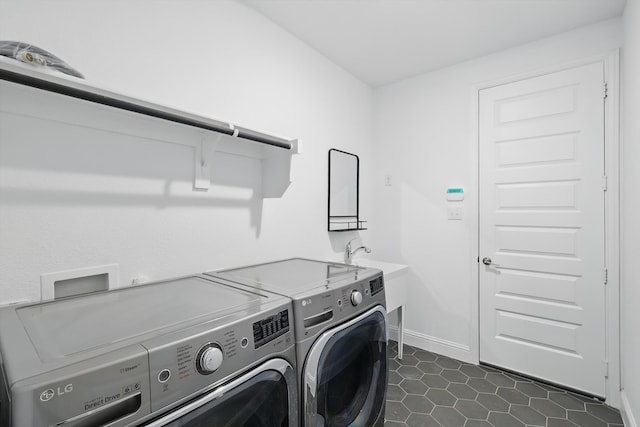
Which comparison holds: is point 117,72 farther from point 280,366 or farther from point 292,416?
point 292,416

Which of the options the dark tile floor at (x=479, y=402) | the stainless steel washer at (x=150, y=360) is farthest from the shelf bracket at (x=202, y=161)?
the dark tile floor at (x=479, y=402)

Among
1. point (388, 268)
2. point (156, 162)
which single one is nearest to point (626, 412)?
point (388, 268)

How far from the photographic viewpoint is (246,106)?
1.87m

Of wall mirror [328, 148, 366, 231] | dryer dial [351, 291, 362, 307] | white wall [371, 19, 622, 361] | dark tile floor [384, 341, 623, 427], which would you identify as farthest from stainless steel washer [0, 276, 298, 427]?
white wall [371, 19, 622, 361]

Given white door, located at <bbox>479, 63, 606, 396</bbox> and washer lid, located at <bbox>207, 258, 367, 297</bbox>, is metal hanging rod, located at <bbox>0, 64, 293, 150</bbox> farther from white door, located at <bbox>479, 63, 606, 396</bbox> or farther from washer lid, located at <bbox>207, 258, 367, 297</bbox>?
white door, located at <bbox>479, 63, 606, 396</bbox>

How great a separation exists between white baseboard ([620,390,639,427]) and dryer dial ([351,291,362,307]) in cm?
161

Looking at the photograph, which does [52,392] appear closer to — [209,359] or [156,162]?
[209,359]

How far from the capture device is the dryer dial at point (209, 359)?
797mm

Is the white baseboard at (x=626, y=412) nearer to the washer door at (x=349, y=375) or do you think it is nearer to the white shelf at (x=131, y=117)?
the washer door at (x=349, y=375)

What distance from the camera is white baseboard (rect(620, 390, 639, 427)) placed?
5.34 feet

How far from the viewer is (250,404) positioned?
93 centimetres

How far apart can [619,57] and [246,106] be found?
8.07ft

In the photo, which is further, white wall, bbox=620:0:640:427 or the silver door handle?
the silver door handle

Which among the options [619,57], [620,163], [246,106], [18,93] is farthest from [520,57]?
[18,93]
